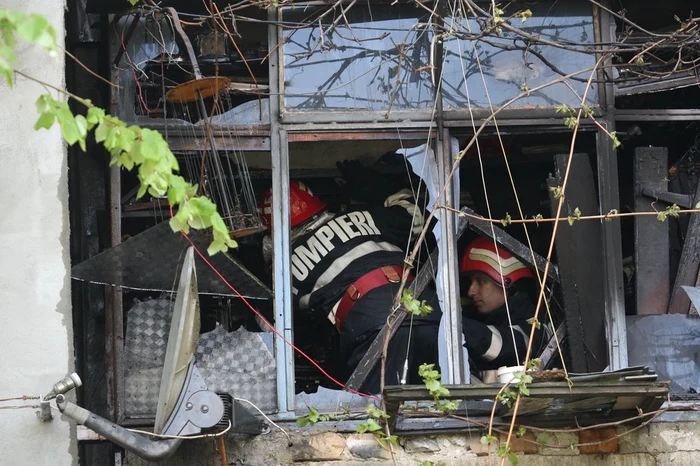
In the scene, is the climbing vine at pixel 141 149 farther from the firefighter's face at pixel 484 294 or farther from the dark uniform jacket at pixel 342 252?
the firefighter's face at pixel 484 294

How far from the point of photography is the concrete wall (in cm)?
545

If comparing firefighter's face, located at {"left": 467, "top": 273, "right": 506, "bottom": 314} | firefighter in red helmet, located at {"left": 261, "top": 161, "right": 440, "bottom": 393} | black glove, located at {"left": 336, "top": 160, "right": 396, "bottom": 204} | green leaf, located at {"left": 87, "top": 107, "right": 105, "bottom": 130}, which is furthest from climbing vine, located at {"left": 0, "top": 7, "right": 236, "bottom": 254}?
firefighter's face, located at {"left": 467, "top": 273, "right": 506, "bottom": 314}

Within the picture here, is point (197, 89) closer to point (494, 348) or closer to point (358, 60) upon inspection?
point (358, 60)

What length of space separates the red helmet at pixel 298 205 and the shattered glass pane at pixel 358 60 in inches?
25.9

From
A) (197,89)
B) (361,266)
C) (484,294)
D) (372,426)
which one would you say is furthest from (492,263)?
(197,89)

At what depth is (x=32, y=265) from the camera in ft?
18.4

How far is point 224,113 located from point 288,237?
0.84m

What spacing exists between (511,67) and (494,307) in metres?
1.56

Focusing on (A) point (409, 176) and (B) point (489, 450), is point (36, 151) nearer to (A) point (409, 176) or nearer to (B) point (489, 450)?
(A) point (409, 176)

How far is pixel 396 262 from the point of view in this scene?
6.77 meters

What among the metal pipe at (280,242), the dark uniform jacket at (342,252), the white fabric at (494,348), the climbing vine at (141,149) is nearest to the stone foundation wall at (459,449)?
the metal pipe at (280,242)

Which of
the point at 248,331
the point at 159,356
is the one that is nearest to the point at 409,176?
the point at 248,331

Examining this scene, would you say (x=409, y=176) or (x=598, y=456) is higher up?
(x=409, y=176)

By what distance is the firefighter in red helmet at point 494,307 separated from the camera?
21.5 feet
